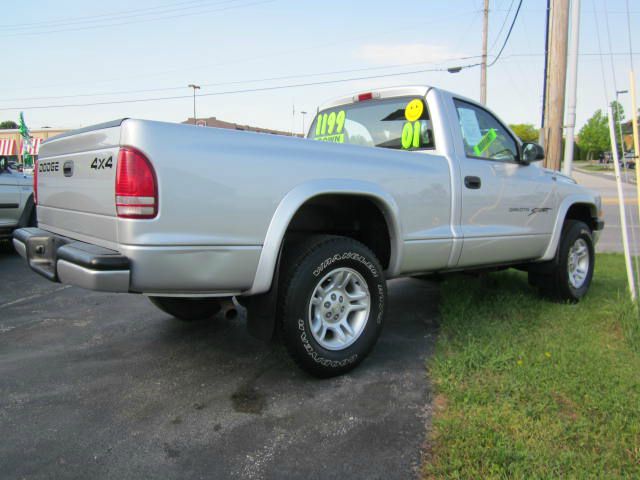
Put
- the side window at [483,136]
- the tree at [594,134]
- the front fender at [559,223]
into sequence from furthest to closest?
the tree at [594,134] → the front fender at [559,223] → the side window at [483,136]

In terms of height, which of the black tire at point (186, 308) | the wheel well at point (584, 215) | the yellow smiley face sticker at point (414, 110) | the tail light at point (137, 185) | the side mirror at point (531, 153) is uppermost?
the yellow smiley face sticker at point (414, 110)

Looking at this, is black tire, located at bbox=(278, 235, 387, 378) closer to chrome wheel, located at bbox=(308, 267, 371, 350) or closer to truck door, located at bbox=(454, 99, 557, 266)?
chrome wheel, located at bbox=(308, 267, 371, 350)

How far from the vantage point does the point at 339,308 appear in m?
3.13

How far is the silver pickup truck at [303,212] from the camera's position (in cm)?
237

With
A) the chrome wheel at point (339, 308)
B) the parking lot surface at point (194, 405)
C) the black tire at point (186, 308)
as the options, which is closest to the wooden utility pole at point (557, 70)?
the parking lot surface at point (194, 405)

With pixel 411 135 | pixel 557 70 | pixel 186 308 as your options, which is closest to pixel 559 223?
pixel 411 135

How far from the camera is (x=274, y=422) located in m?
2.54

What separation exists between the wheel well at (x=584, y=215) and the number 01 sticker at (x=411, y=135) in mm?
2241

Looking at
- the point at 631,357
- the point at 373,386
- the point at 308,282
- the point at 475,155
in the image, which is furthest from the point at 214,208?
the point at 631,357

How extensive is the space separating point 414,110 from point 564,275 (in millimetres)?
2198

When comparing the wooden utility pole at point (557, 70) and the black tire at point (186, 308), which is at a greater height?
the wooden utility pole at point (557, 70)

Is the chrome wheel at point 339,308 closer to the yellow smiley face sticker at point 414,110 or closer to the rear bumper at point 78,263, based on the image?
the rear bumper at point 78,263

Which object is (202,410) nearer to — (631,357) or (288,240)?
(288,240)

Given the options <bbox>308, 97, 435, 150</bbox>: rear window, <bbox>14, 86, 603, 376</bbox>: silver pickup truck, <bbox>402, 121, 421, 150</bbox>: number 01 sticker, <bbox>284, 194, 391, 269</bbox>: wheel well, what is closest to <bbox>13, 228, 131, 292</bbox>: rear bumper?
<bbox>14, 86, 603, 376</bbox>: silver pickup truck
